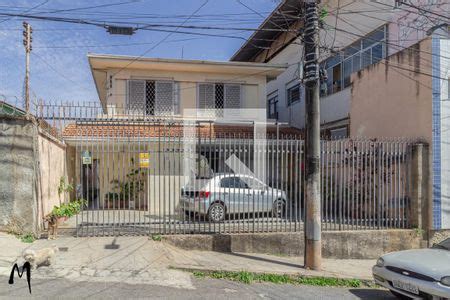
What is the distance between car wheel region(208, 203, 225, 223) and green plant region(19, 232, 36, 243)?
398 centimetres

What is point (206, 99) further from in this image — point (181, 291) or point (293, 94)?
point (181, 291)

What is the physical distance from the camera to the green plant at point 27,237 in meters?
8.11

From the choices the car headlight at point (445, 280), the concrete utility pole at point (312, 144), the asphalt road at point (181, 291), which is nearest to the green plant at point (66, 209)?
the asphalt road at point (181, 291)

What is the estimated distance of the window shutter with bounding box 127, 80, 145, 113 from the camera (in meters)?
16.9

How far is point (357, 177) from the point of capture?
1064cm

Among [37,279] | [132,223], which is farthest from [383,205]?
[37,279]

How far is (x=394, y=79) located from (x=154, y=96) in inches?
377

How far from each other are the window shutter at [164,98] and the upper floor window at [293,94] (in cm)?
685

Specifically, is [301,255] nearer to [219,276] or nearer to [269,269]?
[269,269]

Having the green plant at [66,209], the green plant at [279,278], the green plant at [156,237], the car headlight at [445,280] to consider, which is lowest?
the green plant at [279,278]

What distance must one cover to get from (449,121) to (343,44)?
7910 mm

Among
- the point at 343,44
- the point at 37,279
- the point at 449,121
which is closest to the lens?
the point at 37,279

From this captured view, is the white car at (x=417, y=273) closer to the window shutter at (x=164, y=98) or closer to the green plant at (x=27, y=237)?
the green plant at (x=27, y=237)

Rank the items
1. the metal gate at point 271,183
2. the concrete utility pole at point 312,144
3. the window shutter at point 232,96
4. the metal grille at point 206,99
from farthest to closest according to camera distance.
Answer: the window shutter at point 232,96 < the metal grille at point 206,99 < the metal gate at point 271,183 < the concrete utility pole at point 312,144
